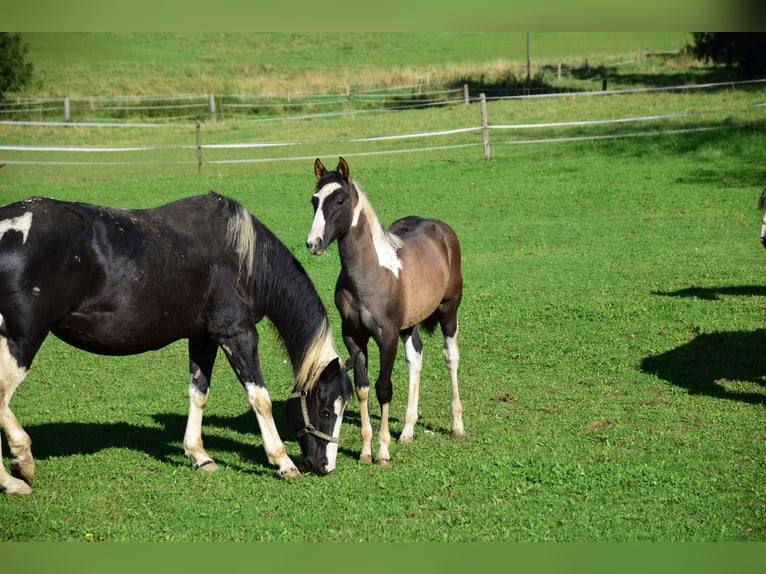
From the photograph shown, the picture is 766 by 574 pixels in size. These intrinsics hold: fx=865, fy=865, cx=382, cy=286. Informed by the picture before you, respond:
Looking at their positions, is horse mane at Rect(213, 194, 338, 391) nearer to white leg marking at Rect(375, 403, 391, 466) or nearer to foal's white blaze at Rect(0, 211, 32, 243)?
white leg marking at Rect(375, 403, 391, 466)

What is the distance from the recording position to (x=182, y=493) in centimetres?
636

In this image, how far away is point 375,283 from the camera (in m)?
6.82

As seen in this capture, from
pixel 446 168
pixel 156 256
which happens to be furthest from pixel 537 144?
pixel 156 256

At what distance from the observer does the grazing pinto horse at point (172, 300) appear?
5.94 meters

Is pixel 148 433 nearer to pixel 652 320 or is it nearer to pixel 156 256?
pixel 156 256

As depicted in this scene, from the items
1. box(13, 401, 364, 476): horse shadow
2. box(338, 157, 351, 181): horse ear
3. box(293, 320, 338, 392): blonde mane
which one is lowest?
box(13, 401, 364, 476): horse shadow

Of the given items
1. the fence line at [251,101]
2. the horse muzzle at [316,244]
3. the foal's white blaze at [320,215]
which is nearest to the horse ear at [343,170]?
the foal's white blaze at [320,215]

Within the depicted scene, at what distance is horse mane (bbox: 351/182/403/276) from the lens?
6.72m

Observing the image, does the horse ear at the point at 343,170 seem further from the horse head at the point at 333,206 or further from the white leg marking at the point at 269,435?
the white leg marking at the point at 269,435

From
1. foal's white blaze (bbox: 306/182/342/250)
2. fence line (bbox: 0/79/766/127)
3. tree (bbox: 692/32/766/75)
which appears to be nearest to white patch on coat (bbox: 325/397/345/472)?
foal's white blaze (bbox: 306/182/342/250)

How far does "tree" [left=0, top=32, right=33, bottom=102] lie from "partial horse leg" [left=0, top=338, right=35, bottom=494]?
30396mm

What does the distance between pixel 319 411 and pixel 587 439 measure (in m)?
2.29

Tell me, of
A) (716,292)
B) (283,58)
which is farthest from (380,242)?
(283,58)

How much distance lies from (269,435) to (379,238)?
178 cm
